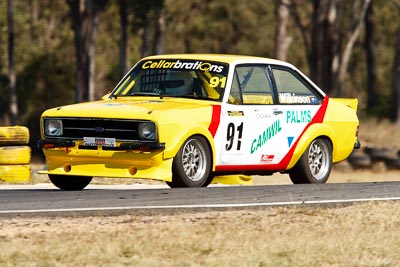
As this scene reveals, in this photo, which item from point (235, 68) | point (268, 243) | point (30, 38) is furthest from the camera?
point (30, 38)

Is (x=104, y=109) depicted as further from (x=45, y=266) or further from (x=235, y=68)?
(x=45, y=266)

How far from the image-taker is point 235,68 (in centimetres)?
1328

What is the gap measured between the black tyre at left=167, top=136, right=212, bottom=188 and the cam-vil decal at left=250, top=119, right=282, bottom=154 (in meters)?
0.80

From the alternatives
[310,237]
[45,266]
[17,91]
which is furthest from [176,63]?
[17,91]

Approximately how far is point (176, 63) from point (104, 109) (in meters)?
1.40

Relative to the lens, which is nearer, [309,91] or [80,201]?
[80,201]

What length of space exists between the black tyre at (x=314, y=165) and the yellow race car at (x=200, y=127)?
0.01 metres

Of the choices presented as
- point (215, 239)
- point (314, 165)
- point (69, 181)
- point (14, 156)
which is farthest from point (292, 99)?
point (215, 239)

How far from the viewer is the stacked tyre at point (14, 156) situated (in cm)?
1570

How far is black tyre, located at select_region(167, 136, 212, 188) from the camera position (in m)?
12.1

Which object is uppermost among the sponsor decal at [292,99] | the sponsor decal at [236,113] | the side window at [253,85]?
the side window at [253,85]

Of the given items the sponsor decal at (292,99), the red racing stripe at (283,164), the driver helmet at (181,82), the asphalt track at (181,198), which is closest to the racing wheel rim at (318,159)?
the red racing stripe at (283,164)

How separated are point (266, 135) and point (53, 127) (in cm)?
247

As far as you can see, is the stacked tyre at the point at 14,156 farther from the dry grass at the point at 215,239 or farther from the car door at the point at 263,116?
the dry grass at the point at 215,239
